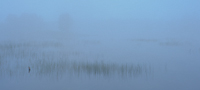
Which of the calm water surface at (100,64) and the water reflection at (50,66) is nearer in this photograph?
the calm water surface at (100,64)

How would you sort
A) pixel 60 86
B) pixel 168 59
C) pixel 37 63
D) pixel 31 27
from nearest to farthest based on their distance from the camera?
1. pixel 60 86
2. pixel 37 63
3. pixel 168 59
4. pixel 31 27

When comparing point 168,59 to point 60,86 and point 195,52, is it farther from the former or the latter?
point 60,86

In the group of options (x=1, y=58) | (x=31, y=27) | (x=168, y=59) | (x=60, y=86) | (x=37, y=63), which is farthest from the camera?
(x=31, y=27)

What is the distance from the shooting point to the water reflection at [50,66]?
3.60 m

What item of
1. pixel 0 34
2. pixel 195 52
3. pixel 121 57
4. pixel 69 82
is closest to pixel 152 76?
pixel 121 57

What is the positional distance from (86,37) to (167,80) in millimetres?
3346

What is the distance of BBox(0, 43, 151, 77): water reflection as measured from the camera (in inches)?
142

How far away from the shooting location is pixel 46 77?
3.39 metres

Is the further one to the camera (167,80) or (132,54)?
(132,54)

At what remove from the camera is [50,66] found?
3887 millimetres

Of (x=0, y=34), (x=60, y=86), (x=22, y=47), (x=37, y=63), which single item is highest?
(x=0, y=34)

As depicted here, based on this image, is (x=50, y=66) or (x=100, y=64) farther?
(x=100, y=64)

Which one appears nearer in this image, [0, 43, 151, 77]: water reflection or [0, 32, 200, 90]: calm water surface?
[0, 32, 200, 90]: calm water surface

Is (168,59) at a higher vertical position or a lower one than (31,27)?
lower
